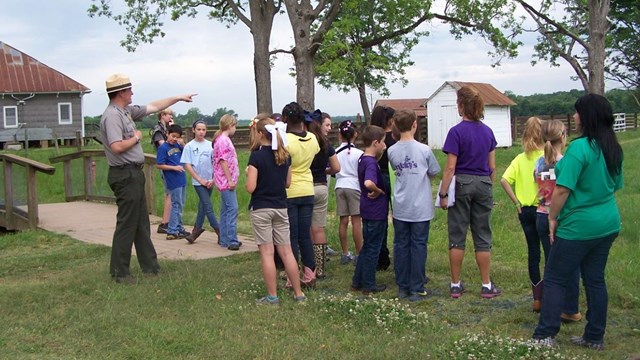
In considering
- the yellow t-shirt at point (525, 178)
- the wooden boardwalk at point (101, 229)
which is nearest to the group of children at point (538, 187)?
the yellow t-shirt at point (525, 178)

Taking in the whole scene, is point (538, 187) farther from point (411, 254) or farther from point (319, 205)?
point (319, 205)

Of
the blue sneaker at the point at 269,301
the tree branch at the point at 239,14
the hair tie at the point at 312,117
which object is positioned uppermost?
the tree branch at the point at 239,14

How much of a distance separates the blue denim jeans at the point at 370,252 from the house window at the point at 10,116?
1437 inches

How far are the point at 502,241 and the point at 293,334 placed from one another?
455cm

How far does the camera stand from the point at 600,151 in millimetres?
5008

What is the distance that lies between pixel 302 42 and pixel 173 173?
9154 millimetres

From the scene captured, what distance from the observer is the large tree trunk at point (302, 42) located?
1833cm

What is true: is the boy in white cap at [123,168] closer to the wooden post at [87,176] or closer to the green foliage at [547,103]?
the wooden post at [87,176]

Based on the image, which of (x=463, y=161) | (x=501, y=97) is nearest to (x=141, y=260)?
(x=463, y=161)

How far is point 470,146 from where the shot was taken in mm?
6414

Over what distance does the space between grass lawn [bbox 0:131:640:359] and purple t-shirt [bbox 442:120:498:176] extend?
3.81ft

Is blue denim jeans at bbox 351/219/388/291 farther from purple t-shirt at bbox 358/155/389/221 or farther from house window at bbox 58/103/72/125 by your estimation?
house window at bbox 58/103/72/125

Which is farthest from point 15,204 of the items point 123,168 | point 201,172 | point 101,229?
point 123,168

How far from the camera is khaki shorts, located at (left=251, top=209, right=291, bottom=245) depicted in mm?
6410
